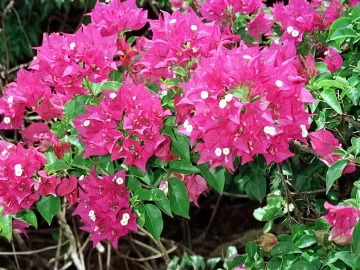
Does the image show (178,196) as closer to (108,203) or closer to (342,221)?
(108,203)

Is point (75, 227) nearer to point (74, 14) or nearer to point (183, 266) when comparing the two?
point (183, 266)

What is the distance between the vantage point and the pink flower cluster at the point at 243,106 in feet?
3.70

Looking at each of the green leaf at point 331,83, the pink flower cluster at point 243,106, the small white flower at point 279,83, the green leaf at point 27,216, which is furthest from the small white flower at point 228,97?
the green leaf at point 27,216

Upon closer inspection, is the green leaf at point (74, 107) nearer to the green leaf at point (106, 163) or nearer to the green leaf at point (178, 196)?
the green leaf at point (106, 163)

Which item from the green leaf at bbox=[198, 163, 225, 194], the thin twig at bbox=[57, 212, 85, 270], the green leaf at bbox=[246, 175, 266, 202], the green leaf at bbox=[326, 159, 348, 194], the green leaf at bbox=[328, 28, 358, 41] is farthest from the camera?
the thin twig at bbox=[57, 212, 85, 270]

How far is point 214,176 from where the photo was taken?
1356mm

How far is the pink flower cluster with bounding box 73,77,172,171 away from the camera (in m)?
1.26

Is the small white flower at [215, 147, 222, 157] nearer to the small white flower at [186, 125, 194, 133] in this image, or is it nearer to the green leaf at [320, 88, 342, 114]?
the small white flower at [186, 125, 194, 133]

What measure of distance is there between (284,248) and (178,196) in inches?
11.4

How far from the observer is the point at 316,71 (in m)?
1.50

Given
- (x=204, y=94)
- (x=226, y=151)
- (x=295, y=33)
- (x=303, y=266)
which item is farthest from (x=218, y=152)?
(x=295, y=33)

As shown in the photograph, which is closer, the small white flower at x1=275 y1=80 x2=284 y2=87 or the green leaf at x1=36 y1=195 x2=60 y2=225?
the small white flower at x1=275 y1=80 x2=284 y2=87

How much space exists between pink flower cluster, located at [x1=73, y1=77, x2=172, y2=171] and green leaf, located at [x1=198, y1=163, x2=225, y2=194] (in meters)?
0.12

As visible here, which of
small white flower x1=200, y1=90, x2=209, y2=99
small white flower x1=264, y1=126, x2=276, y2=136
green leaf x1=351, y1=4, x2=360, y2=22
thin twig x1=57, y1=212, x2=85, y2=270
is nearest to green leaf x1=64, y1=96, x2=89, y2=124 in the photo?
small white flower x1=200, y1=90, x2=209, y2=99
